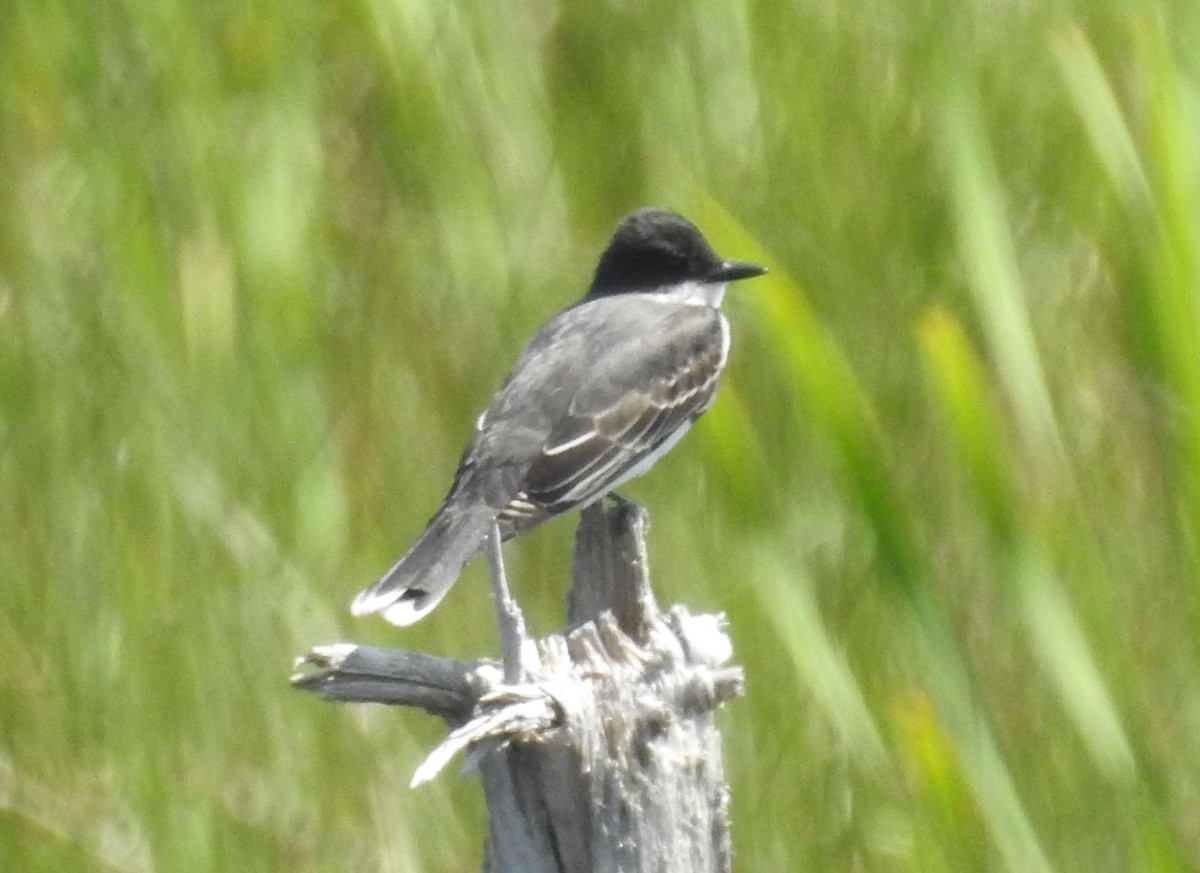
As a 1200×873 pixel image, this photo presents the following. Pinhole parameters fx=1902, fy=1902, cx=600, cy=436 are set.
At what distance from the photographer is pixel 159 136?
3.66 m

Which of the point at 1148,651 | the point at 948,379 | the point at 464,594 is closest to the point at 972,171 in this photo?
the point at 948,379

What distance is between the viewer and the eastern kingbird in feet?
9.92

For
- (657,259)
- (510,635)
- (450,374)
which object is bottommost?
(510,635)

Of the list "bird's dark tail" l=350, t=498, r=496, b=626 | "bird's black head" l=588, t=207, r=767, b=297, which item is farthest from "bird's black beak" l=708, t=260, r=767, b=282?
"bird's dark tail" l=350, t=498, r=496, b=626

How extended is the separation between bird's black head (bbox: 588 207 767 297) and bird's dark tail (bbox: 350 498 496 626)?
0.81 m

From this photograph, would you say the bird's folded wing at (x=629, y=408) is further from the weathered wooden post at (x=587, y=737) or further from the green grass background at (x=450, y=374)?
the weathered wooden post at (x=587, y=737)

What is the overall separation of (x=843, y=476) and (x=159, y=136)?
186cm

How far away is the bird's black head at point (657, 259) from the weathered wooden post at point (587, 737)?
1.39m

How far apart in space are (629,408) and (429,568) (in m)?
0.71

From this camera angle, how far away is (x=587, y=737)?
7.55 feet

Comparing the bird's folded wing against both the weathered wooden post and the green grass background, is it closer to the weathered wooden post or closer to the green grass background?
the green grass background

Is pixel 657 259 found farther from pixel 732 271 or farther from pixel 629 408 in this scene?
pixel 629 408

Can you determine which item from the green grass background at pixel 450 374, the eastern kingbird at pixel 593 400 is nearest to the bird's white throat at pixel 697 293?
the eastern kingbird at pixel 593 400

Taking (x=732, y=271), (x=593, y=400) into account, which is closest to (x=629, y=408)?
(x=593, y=400)
